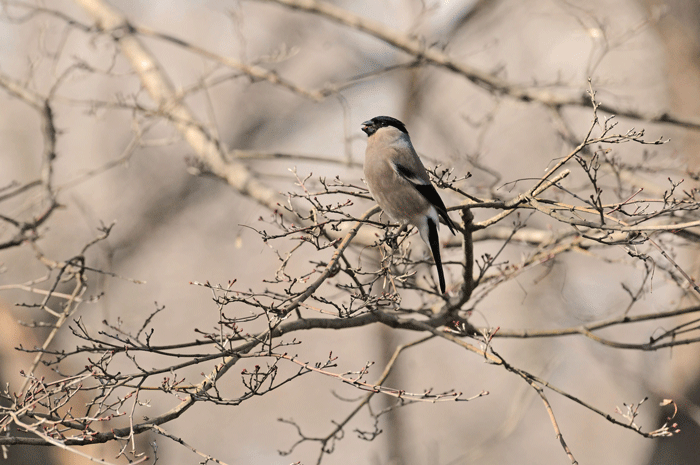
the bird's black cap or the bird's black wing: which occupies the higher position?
the bird's black cap

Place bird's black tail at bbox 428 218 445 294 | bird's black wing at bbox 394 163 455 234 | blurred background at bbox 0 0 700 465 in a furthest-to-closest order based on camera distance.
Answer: blurred background at bbox 0 0 700 465 → bird's black tail at bbox 428 218 445 294 → bird's black wing at bbox 394 163 455 234

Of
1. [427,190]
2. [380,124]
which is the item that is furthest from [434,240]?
[380,124]

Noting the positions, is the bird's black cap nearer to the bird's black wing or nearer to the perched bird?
the perched bird

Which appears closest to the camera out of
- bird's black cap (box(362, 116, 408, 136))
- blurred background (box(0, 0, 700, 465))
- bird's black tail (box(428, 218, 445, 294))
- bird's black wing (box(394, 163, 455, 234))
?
bird's black wing (box(394, 163, 455, 234))

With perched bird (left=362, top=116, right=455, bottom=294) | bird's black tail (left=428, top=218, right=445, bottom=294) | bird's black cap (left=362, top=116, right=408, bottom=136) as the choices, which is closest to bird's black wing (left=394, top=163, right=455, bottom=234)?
perched bird (left=362, top=116, right=455, bottom=294)

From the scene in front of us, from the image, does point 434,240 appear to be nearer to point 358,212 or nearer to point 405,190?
point 405,190

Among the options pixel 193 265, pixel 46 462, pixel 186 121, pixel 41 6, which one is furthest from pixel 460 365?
pixel 41 6

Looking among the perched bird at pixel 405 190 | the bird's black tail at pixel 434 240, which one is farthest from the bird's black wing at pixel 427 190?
the bird's black tail at pixel 434 240

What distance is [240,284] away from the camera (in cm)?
1373

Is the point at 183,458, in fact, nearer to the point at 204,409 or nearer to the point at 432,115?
the point at 204,409

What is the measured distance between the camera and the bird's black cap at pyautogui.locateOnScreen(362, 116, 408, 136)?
12.1 feet

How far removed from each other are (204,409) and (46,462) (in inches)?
275

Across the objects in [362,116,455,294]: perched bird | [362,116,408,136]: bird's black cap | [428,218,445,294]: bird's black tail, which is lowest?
[428,218,445,294]: bird's black tail

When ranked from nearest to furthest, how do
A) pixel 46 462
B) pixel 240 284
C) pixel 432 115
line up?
pixel 46 462 → pixel 432 115 → pixel 240 284
